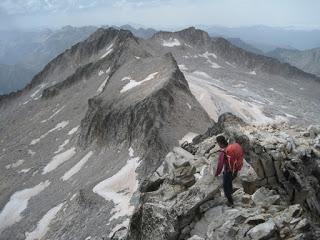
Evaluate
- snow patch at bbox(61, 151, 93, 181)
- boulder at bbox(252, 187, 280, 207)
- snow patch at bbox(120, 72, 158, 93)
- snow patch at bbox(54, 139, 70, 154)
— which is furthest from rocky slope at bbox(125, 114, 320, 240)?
snow patch at bbox(120, 72, 158, 93)

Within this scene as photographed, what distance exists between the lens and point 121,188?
68875 millimetres

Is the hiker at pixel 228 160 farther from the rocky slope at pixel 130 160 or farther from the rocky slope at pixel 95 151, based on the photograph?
the rocky slope at pixel 95 151

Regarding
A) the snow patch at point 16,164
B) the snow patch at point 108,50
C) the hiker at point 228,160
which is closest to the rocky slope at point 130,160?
the snow patch at point 16,164

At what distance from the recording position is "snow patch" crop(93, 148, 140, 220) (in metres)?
61.9

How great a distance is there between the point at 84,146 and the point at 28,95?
107672 mm

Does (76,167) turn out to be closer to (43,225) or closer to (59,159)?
(59,159)

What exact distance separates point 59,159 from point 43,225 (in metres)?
29.3

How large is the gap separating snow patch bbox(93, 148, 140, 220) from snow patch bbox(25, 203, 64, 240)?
24.2ft

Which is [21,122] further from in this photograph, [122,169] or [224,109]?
[122,169]

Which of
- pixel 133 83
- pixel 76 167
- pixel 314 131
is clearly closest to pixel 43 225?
pixel 76 167

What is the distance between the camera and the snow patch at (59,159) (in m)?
95.6

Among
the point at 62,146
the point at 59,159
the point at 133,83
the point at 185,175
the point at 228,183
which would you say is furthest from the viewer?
the point at 133,83

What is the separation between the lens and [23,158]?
111062 millimetres

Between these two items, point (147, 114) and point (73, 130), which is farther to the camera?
point (73, 130)
